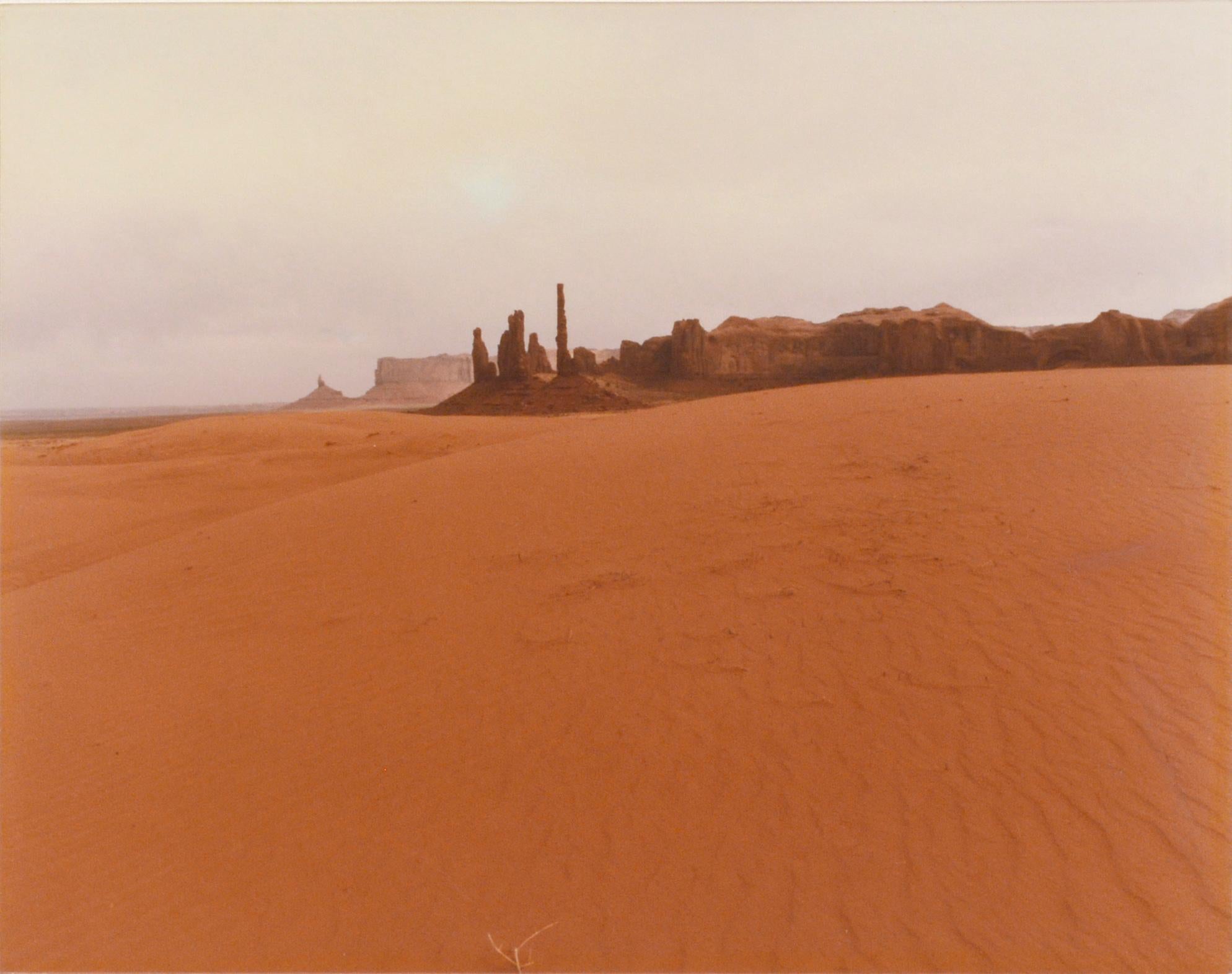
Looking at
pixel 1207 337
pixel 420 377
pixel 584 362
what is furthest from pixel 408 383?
pixel 1207 337

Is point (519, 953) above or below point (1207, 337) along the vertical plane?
below

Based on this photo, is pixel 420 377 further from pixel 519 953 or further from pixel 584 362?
pixel 519 953

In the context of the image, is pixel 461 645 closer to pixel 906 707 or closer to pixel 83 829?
pixel 83 829

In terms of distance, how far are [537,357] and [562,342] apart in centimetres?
380

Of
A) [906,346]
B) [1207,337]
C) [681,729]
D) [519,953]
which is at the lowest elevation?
[519,953]

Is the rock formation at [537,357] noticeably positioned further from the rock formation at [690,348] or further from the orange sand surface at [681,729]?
the orange sand surface at [681,729]

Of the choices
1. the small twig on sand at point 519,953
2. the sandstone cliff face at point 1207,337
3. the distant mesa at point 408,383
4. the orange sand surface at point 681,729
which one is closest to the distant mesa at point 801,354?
the sandstone cliff face at point 1207,337

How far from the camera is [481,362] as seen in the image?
6006cm

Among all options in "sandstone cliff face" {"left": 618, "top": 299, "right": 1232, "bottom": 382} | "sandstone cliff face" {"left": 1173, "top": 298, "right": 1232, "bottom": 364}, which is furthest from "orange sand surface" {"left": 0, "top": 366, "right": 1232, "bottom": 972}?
"sandstone cliff face" {"left": 618, "top": 299, "right": 1232, "bottom": 382}

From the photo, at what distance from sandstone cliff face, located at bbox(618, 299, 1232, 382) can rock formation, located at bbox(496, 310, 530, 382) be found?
18342 millimetres

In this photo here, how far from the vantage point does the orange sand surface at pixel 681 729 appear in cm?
327

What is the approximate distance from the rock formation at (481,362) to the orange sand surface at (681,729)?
2043 inches

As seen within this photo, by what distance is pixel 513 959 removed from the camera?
3.14 metres

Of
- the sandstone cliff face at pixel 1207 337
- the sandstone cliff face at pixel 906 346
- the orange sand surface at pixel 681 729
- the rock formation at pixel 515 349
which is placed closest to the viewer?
the orange sand surface at pixel 681 729
